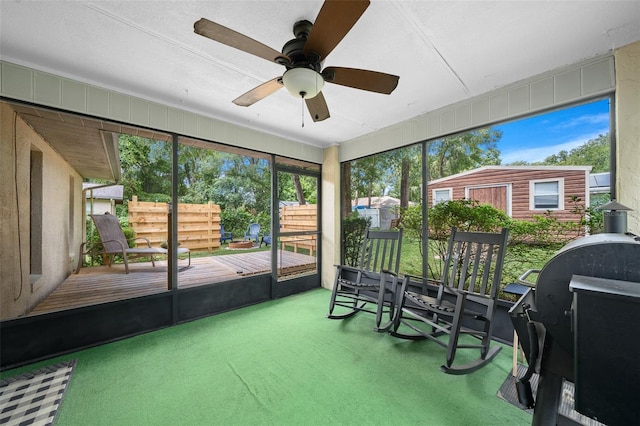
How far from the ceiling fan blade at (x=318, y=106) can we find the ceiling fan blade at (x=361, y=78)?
219 millimetres

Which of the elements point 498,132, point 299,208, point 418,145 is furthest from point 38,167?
point 498,132

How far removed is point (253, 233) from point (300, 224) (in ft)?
5.27

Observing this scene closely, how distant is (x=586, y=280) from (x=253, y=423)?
73.9 inches

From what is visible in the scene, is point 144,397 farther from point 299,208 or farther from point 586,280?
point 299,208

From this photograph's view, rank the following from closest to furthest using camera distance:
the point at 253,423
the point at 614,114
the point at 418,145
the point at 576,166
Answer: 1. the point at 253,423
2. the point at 614,114
3. the point at 576,166
4. the point at 418,145

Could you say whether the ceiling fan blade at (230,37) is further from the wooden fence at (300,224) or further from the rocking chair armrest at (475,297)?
the wooden fence at (300,224)

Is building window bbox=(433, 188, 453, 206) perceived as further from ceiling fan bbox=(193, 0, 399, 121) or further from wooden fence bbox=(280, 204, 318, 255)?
wooden fence bbox=(280, 204, 318, 255)

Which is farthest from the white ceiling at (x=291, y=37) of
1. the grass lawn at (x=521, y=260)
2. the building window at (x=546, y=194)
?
the grass lawn at (x=521, y=260)

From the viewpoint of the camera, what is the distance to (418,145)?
3400 millimetres

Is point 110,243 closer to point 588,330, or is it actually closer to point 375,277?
point 375,277

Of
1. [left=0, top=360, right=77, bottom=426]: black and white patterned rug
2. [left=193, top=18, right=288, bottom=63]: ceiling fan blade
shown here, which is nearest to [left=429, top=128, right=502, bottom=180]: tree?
[left=193, top=18, right=288, bottom=63]: ceiling fan blade

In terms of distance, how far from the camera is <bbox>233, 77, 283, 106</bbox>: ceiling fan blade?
189cm

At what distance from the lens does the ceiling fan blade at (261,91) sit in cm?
189

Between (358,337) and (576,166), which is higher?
(576,166)
